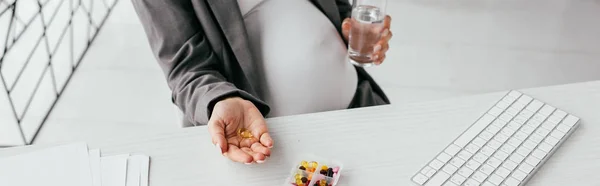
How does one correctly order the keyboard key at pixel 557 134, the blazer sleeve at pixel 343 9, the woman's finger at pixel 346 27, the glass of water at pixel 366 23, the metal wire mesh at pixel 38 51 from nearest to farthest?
the keyboard key at pixel 557 134 → the glass of water at pixel 366 23 → the woman's finger at pixel 346 27 → the blazer sleeve at pixel 343 9 → the metal wire mesh at pixel 38 51

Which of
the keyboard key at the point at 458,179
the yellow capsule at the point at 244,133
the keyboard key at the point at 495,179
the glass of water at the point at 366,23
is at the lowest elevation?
the yellow capsule at the point at 244,133

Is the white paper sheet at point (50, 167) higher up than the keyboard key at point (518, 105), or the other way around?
the keyboard key at point (518, 105)

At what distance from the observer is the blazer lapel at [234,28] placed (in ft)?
3.27

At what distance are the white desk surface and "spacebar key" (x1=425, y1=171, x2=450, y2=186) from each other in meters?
0.03

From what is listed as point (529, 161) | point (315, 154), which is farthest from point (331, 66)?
point (529, 161)

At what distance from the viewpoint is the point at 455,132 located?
0.87m

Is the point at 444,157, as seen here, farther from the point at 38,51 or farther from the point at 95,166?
the point at 38,51

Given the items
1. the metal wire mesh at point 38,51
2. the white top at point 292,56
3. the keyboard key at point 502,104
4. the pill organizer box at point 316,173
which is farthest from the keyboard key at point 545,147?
the metal wire mesh at point 38,51

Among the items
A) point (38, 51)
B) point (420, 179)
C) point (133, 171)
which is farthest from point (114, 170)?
point (38, 51)

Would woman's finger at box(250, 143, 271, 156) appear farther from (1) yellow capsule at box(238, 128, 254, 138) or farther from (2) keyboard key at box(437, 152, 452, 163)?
(2) keyboard key at box(437, 152, 452, 163)

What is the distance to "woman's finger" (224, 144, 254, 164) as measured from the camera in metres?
0.77

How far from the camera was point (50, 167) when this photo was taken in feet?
2.54

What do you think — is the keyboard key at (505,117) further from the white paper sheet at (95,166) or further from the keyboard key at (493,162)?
the white paper sheet at (95,166)

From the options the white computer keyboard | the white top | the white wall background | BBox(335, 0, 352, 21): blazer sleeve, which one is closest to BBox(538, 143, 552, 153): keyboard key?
the white computer keyboard
